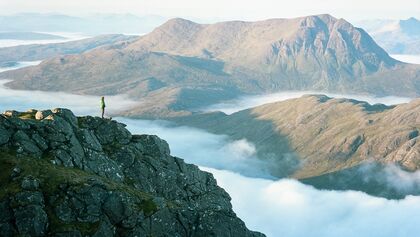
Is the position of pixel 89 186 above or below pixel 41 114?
below

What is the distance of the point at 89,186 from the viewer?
66.9 metres

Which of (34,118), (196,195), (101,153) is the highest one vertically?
(34,118)

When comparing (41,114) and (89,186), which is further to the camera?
(41,114)

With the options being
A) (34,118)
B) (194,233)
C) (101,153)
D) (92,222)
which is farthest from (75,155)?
(194,233)

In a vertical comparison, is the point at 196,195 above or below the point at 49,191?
below

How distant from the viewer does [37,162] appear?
69000mm

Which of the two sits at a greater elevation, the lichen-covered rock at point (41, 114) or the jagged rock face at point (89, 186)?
the lichen-covered rock at point (41, 114)

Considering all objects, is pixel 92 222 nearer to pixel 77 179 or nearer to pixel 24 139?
pixel 77 179

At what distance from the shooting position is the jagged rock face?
62.8m

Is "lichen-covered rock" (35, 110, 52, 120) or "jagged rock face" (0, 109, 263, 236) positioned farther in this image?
"lichen-covered rock" (35, 110, 52, 120)

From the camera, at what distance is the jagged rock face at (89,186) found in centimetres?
6281

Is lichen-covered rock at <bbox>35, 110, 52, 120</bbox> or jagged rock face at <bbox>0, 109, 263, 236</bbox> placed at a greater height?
lichen-covered rock at <bbox>35, 110, 52, 120</bbox>

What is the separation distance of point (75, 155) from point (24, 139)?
818cm

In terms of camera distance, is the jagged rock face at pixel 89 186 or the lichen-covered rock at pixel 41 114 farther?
the lichen-covered rock at pixel 41 114
